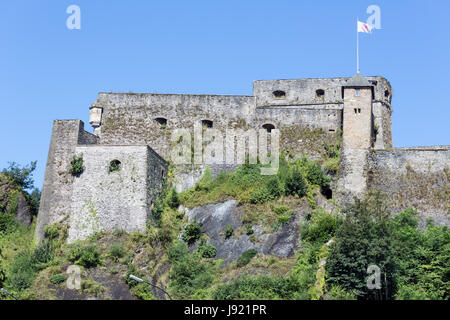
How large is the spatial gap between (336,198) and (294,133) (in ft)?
18.9

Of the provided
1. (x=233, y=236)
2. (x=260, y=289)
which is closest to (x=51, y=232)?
(x=233, y=236)

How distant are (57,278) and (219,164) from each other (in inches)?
512

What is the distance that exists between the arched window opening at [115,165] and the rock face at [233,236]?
449 cm

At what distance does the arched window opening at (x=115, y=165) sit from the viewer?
39.3 meters

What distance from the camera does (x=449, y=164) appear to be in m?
40.3

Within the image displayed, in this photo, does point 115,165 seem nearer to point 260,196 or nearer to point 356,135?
point 260,196

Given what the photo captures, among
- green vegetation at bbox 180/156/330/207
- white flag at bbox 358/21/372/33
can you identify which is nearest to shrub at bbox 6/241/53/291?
green vegetation at bbox 180/156/330/207

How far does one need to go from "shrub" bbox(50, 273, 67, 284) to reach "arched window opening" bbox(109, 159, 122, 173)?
715cm

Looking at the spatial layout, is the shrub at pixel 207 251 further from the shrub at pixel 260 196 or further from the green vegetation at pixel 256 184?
the shrub at pixel 260 196

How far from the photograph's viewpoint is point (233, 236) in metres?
37.6

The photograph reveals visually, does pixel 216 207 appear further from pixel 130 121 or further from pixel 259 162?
pixel 130 121

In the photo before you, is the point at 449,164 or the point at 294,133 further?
the point at 294,133

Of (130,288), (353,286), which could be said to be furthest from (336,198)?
(130,288)
